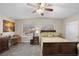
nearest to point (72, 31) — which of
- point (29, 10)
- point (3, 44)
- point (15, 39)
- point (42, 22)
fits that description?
point (42, 22)

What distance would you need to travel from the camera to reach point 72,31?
1875mm

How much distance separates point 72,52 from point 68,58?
22 cm

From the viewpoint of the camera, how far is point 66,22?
6.26 ft

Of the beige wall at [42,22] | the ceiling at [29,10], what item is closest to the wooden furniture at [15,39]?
the beige wall at [42,22]

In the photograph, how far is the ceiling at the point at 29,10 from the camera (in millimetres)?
1755

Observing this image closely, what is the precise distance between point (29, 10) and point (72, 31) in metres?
0.78

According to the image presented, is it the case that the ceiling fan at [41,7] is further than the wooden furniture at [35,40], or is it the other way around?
the wooden furniture at [35,40]

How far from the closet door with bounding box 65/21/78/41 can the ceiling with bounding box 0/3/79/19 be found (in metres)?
0.16

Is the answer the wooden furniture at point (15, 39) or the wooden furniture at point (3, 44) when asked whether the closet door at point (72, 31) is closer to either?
the wooden furniture at point (15, 39)

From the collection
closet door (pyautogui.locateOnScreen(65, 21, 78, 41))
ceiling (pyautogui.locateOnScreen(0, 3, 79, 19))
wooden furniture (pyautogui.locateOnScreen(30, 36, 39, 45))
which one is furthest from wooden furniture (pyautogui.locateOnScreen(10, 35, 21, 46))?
closet door (pyautogui.locateOnScreen(65, 21, 78, 41))

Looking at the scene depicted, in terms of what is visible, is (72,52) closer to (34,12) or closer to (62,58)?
(62,58)

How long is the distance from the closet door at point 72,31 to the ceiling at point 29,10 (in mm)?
157

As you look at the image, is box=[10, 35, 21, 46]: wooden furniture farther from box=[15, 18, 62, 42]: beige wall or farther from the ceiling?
the ceiling

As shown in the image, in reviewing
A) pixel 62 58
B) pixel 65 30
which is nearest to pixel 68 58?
pixel 62 58
